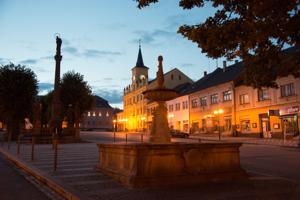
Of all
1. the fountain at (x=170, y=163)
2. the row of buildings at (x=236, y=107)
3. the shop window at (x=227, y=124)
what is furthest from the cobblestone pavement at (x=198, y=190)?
the shop window at (x=227, y=124)

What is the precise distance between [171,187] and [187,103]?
4768 cm

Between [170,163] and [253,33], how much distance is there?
12.6 feet

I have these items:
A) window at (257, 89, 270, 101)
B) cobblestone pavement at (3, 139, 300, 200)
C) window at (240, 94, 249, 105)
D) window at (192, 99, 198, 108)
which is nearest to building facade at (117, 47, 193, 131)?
window at (192, 99, 198, 108)

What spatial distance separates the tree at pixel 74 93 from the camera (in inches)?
2050

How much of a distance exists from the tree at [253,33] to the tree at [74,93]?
44.5 meters

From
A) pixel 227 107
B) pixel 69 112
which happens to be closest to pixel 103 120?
pixel 69 112

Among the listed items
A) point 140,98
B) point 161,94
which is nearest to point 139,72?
point 140,98

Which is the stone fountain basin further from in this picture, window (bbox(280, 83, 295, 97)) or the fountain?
window (bbox(280, 83, 295, 97))

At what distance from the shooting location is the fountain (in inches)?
314

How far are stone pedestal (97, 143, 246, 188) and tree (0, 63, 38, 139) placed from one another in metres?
30.7

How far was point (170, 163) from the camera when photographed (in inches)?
329

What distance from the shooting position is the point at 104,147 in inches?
402

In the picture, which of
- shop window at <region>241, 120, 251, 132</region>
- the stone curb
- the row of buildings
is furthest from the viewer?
shop window at <region>241, 120, 251, 132</region>

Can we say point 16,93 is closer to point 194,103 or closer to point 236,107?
point 236,107
